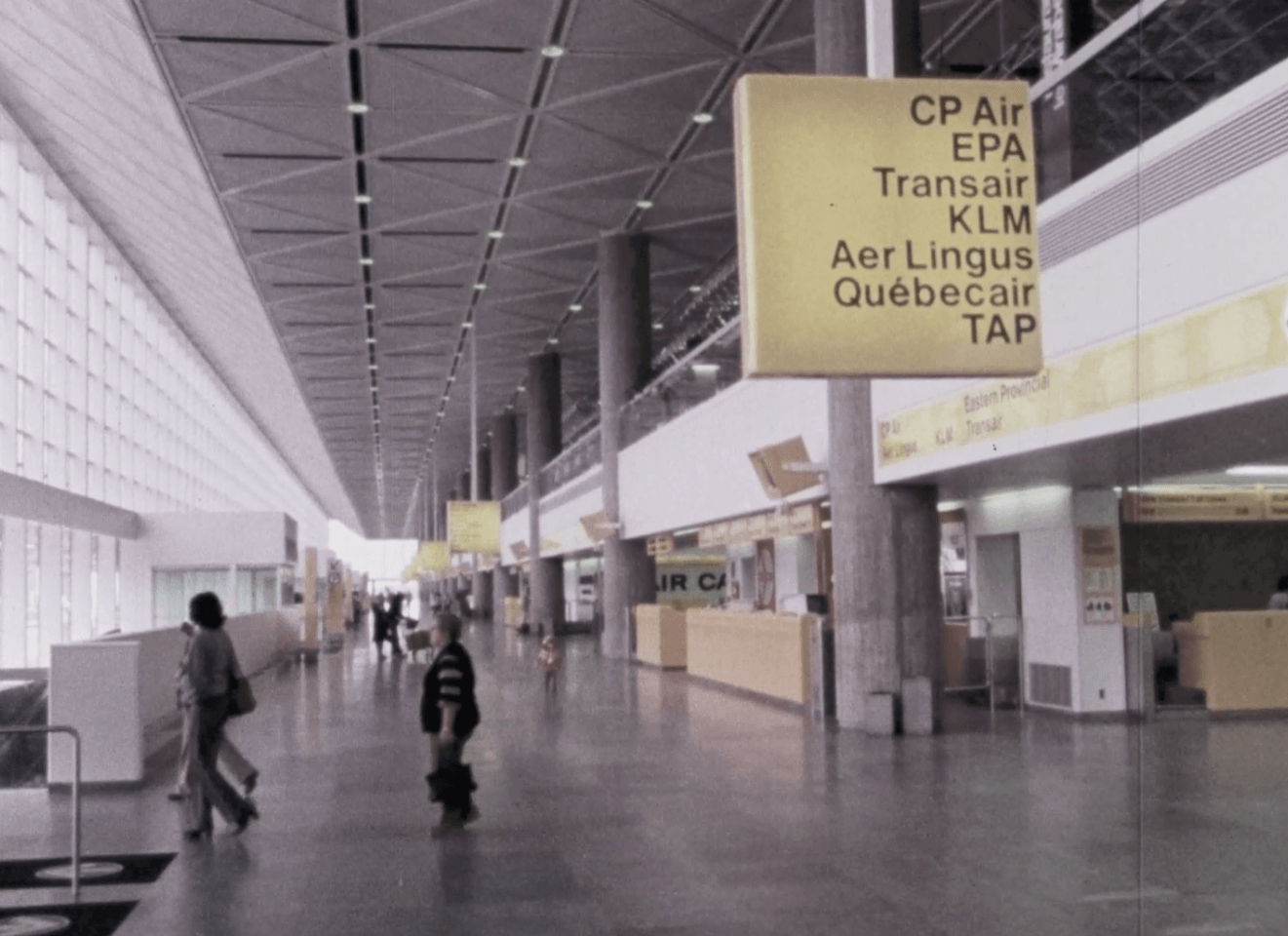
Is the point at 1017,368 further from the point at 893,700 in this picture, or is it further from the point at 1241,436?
the point at 893,700

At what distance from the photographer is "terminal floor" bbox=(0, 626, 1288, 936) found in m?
7.85

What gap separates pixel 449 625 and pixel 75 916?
3.84 m

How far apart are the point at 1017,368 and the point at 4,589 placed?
83.4 ft

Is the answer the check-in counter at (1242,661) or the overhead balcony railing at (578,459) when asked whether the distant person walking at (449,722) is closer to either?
the check-in counter at (1242,661)

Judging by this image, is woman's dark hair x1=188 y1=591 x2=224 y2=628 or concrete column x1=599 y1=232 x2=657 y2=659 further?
concrete column x1=599 y1=232 x2=657 y2=659

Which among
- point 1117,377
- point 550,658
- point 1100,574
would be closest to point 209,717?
point 1117,377

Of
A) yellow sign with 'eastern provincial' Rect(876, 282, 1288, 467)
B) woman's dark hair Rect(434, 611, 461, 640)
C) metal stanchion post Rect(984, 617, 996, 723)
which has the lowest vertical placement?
metal stanchion post Rect(984, 617, 996, 723)

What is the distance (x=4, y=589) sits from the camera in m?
29.3

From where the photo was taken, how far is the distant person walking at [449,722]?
423 inches

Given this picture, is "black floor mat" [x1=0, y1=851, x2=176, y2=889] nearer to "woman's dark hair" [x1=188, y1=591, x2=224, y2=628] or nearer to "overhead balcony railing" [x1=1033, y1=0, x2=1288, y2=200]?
"woman's dark hair" [x1=188, y1=591, x2=224, y2=628]

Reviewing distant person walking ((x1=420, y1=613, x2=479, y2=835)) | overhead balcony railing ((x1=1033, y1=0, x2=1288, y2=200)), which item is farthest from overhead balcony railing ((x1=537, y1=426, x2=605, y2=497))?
distant person walking ((x1=420, y1=613, x2=479, y2=835))

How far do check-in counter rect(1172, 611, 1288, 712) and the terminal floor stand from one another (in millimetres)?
990

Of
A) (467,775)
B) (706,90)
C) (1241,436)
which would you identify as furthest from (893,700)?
(706,90)

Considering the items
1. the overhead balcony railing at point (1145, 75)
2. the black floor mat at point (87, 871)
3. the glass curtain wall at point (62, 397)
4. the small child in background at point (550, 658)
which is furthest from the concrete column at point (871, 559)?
the glass curtain wall at point (62, 397)
